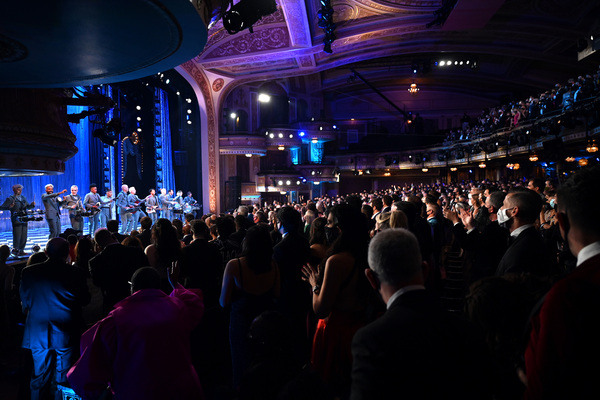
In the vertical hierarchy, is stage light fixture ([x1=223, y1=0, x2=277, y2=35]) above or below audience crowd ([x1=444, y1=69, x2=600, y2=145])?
below

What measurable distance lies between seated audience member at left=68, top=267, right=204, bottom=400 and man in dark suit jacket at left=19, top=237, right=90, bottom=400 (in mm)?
1185

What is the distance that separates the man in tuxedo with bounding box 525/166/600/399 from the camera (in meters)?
1.08

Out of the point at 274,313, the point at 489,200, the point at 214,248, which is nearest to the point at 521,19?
the point at 489,200

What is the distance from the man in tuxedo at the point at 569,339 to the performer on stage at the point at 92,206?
1143 centimetres

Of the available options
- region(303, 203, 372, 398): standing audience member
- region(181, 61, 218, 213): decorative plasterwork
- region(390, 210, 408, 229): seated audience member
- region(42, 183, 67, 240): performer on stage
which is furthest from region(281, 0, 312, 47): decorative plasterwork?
region(303, 203, 372, 398): standing audience member

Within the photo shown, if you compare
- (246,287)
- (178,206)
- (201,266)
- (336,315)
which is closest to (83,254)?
(201,266)

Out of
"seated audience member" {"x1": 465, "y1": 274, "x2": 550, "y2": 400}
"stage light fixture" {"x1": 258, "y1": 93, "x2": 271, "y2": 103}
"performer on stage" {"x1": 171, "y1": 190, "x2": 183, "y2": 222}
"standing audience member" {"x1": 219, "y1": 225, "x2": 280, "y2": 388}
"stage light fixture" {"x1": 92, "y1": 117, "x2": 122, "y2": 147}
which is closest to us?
"seated audience member" {"x1": 465, "y1": 274, "x2": 550, "y2": 400}

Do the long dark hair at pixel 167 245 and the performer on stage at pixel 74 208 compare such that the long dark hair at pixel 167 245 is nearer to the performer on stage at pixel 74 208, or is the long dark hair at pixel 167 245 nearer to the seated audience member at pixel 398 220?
the seated audience member at pixel 398 220

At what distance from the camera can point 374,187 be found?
1264 inches

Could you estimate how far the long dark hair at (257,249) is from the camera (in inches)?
115

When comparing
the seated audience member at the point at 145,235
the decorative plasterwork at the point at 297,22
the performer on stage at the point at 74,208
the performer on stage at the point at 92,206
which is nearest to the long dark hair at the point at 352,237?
the seated audience member at the point at 145,235

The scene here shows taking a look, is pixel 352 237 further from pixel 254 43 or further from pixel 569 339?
pixel 254 43

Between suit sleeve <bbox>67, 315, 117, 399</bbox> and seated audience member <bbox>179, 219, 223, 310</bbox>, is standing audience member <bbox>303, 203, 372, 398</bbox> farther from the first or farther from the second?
seated audience member <bbox>179, 219, 223, 310</bbox>

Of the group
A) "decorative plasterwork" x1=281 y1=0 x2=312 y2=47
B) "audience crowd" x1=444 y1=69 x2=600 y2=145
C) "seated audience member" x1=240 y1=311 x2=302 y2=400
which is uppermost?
"decorative plasterwork" x1=281 y1=0 x2=312 y2=47
